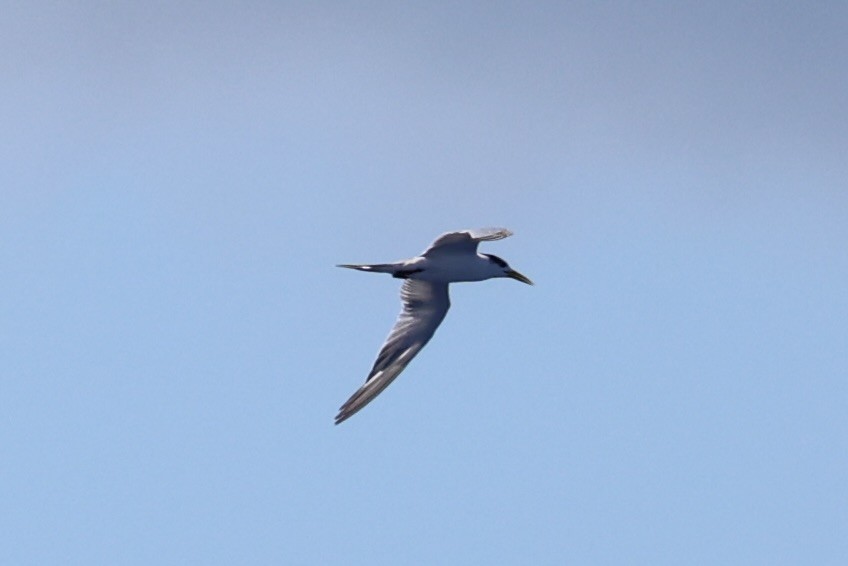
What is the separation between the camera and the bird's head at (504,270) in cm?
4162

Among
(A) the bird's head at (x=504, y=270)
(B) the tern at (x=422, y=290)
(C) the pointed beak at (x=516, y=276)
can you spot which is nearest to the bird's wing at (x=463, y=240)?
(B) the tern at (x=422, y=290)

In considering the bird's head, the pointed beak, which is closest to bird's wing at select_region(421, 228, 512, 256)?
the bird's head

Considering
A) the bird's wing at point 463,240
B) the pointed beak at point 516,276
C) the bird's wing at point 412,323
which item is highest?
the bird's wing at point 463,240

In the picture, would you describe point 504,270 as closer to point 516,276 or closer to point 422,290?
point 516,276

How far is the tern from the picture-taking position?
4047 centimetres

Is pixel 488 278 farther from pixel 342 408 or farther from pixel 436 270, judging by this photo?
pixel 342 408

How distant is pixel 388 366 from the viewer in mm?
42469

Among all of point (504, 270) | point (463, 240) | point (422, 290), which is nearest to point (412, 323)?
point (422, 290)

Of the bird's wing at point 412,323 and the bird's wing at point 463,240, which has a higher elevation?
the bird's wing at point 463,240

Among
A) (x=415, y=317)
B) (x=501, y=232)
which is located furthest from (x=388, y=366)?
(x=501, y=232)

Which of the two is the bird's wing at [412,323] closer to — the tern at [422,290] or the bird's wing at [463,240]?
the tern at [422,290]

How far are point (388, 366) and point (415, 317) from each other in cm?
159

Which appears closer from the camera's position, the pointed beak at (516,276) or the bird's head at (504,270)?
the bird's head at (504,270)

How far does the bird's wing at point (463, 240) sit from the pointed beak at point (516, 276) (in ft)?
5.26
